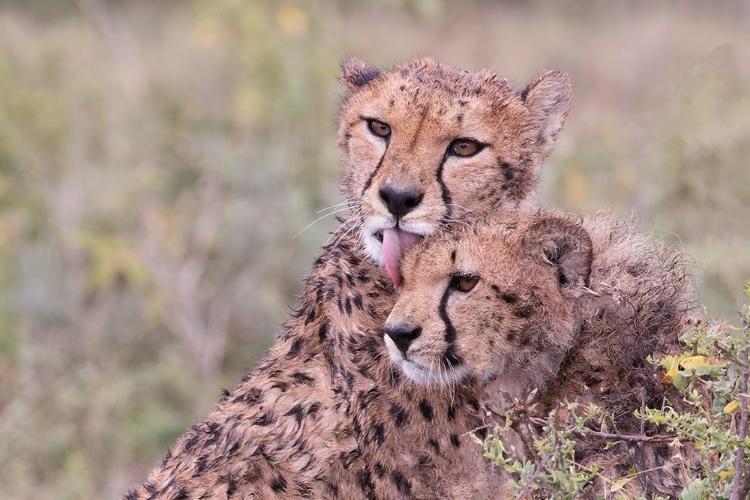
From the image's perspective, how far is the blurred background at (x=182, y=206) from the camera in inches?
191

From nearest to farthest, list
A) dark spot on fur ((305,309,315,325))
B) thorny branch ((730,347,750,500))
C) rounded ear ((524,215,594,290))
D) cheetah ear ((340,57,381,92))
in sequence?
1. thorny branch ((730,347,750,500))
2. rounded ear ((524,215,594,290))
3. dark spot on fur ((305,309,315,325))
4. cheetah ear ((340,57,381,92))

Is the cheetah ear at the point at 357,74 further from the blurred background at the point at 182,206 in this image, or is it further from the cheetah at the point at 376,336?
the blurred background at the point at 182,206

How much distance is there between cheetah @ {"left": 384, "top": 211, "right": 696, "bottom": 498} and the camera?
95.5 inches

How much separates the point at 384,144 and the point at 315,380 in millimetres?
620

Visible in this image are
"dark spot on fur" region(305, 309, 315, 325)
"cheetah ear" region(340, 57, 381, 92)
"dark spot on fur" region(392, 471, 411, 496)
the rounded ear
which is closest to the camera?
the rounded ear

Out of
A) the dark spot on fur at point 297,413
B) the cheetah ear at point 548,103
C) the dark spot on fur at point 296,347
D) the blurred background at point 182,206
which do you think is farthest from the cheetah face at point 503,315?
the blurred background at point 182,206

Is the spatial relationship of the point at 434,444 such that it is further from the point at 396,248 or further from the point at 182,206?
the point at 182,206

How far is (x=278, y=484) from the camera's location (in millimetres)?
2654

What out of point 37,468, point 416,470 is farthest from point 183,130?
point 416,470

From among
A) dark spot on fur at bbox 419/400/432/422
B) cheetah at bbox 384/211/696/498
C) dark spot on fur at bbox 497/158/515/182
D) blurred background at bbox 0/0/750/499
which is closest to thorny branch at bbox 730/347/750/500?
cheetah at bbox 384/211/696/498

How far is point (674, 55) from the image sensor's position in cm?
925

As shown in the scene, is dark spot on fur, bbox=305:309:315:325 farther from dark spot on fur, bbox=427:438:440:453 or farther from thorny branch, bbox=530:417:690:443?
thorny branch, bbox=530:417:690:443

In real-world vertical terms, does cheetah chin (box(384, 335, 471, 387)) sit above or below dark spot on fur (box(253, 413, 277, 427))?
below

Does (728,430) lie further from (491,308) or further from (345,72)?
(345,72)
